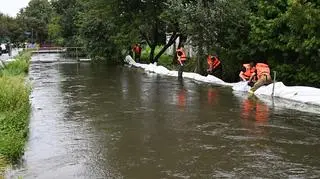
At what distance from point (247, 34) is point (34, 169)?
16.0 meters

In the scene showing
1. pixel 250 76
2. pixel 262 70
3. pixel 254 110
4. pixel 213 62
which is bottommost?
pixel 254 110

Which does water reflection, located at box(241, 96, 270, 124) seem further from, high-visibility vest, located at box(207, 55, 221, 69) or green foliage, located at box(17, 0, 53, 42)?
green foliage, located at box(17, 0, 53, 42)

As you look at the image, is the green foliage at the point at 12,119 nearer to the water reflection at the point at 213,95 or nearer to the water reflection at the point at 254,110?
the water reflection at the point at 254,110

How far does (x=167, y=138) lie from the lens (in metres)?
10.8

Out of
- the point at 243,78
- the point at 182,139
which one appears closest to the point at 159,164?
the point at 182,139

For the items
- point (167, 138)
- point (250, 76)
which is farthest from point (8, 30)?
point (167, 138)

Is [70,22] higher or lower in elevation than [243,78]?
higher

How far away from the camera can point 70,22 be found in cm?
6322

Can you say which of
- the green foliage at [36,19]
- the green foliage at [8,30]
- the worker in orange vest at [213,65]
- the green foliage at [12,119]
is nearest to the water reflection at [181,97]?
the worker in orange vest at [213,65]

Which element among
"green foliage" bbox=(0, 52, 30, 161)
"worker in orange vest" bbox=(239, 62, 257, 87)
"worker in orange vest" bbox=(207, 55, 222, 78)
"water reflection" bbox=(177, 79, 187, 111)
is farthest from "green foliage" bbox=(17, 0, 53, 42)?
"green foliage" bbox=(0, 52, 30, 161)

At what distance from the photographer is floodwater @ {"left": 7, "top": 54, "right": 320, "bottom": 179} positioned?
8.45 m

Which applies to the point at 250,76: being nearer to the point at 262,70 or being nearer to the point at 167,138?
the point at 262,70

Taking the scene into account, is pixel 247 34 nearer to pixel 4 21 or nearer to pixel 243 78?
pixel 243 78

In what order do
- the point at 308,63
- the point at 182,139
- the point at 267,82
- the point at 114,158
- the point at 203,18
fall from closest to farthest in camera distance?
the point at 114,158
the point at 182,139
the point at 267,82
the point at 308,63
the point at 203,18
